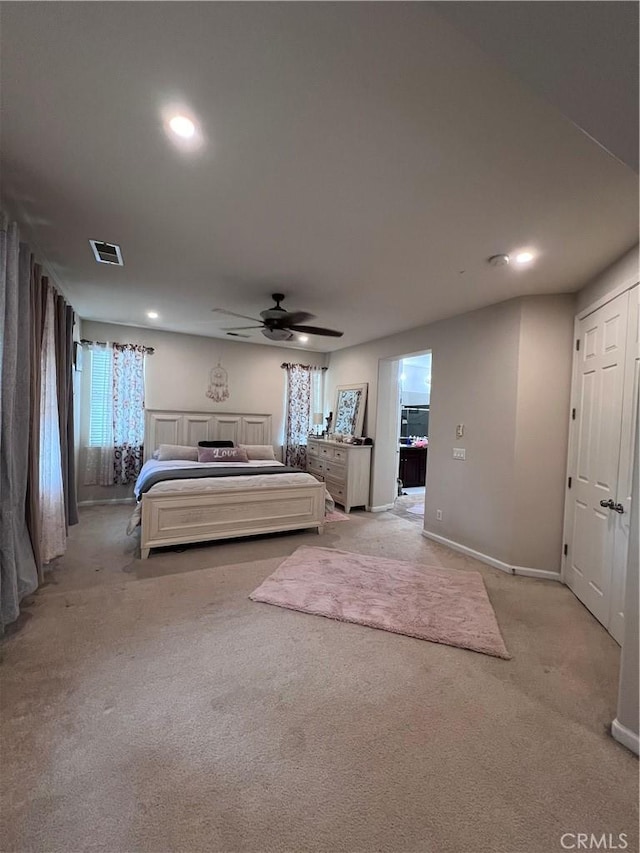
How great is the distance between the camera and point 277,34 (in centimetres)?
113

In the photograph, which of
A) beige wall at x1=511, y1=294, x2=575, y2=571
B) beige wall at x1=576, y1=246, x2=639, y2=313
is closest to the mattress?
beige wall at x1=511, y1=294, x2=575, y2=571

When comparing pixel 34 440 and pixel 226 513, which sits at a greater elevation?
pixel 34 440

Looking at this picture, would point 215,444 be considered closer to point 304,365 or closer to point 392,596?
point 304,365

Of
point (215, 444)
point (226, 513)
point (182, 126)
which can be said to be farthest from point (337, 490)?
point (182, 126)

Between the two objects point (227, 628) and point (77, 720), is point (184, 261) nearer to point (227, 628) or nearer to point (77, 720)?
point (227, 628)

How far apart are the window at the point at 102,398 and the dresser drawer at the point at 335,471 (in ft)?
10.7

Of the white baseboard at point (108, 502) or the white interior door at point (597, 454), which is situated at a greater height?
the white interior door at point (597, 454)

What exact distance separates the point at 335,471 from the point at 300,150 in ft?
14.3

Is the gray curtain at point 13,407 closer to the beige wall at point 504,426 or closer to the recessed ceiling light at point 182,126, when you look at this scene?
the recessed ceiling light at point 182,126

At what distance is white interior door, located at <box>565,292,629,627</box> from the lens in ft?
8.09

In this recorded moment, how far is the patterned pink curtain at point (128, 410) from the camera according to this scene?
5.12 m

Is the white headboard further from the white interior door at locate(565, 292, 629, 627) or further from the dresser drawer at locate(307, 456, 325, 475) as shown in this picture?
the white interior door at locate(565, 292, 629, 627)

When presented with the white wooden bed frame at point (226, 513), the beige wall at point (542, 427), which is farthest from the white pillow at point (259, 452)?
the beige wall at point (542, 427)

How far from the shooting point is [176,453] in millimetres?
4996
